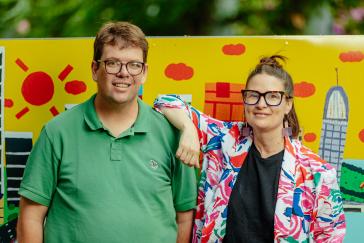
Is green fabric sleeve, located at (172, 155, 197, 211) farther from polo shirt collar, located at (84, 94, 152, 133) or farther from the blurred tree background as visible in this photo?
the blurred tree background

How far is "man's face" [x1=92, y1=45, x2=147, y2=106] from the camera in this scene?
228 centimetres

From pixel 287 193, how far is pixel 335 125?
66 centimetres

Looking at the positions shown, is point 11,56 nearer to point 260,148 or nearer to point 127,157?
point 127,157

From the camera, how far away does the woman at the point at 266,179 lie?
2354 mm

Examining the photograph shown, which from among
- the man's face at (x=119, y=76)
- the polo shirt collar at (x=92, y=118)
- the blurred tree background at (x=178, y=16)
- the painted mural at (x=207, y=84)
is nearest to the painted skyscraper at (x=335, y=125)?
the painted mural at (x=207, y=84)

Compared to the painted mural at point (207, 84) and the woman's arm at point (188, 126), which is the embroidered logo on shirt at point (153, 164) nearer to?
the woman's arm at point (188, 126)

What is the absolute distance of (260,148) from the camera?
8.11 feet

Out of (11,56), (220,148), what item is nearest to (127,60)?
(220,148)

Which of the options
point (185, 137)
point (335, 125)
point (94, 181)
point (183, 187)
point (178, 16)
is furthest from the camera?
point (178, 16)

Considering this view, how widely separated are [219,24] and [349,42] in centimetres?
170

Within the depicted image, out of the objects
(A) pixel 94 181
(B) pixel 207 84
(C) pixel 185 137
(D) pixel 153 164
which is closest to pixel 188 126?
(C) pixel 185 137

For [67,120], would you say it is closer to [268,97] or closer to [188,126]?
[188,126]

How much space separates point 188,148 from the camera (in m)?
2.34

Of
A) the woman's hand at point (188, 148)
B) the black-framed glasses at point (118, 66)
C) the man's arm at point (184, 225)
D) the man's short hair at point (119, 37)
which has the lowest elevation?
the man's arm at point (184, 225)
